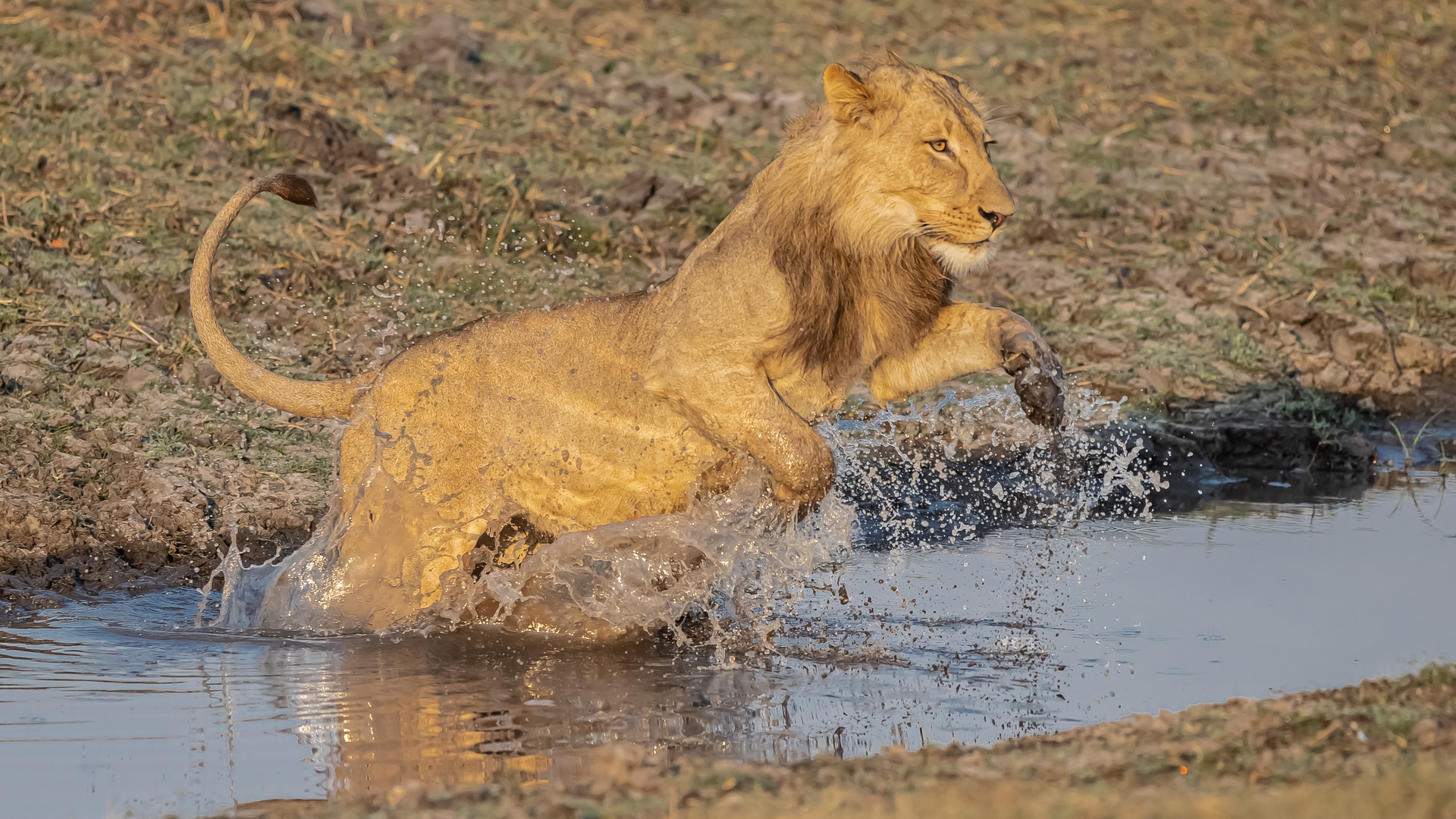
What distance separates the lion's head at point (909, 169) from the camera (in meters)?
4.79

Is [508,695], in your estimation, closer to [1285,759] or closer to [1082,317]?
[1285,759]

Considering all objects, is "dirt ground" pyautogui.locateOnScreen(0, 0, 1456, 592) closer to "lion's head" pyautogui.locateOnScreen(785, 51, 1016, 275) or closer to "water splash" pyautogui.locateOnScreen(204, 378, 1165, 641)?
"water splash" pyautogui.locateOnScreen(204, 378, 1165, 641)

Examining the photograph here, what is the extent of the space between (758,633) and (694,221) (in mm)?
4298

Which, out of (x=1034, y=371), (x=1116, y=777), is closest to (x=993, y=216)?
(x=1034, y=371)

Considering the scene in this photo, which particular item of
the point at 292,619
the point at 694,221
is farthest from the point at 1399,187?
the point at 292,619

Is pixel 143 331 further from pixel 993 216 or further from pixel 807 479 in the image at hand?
pixel 993 216

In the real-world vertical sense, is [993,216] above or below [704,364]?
above

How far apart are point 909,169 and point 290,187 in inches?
76.6

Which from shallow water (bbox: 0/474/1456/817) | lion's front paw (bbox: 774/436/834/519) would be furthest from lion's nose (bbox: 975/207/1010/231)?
shallow water (bbox: 0/474/1456/817)

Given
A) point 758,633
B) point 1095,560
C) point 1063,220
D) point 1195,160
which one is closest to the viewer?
point 758,633

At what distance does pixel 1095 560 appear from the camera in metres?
6.19

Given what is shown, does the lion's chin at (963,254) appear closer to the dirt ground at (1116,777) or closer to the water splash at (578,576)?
the water splash at (578,576)

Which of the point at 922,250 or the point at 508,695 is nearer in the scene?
the point at 508,695

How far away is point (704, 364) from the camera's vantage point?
4.83 metres
